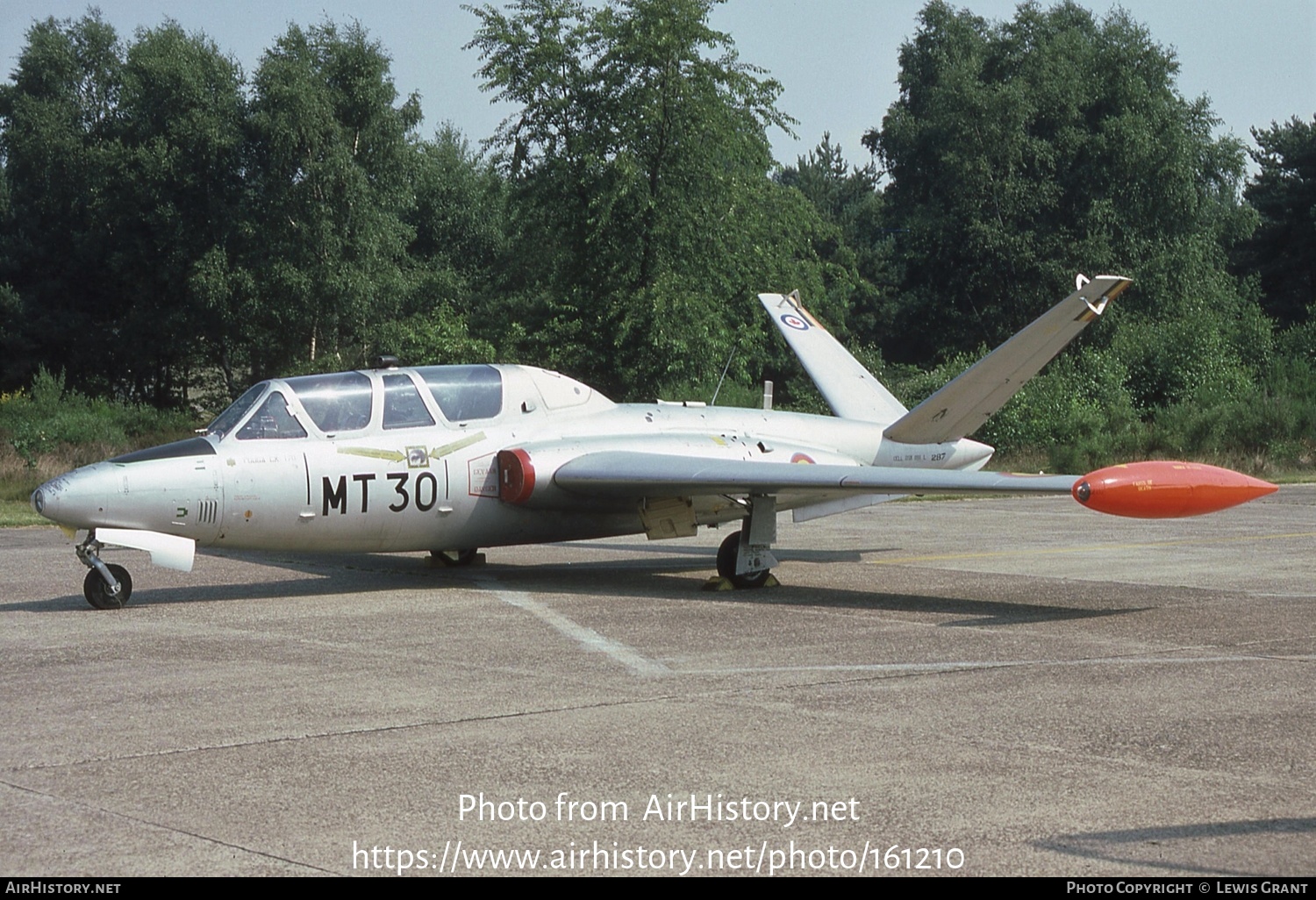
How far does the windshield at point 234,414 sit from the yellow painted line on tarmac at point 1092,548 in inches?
282

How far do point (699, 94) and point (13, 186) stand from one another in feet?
115

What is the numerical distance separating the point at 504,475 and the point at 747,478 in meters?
2.42

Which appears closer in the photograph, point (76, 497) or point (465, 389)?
point (76, 497)

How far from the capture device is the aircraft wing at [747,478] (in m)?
11.3

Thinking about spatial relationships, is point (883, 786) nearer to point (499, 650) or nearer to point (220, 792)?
point (220, 792)

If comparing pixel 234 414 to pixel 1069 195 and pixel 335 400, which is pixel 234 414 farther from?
pixel 1069 195

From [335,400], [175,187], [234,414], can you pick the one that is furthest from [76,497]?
[175,187]

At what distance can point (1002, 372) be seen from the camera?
48.6 feet

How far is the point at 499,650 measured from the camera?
963 cm

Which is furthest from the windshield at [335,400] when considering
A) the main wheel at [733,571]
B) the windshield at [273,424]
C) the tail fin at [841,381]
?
the tail fin at [841,381]

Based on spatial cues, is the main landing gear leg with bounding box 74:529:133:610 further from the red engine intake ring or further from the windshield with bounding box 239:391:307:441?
the red engine intake ring

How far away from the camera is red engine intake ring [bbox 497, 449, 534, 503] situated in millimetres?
12906

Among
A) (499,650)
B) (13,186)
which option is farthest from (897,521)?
(13,186)

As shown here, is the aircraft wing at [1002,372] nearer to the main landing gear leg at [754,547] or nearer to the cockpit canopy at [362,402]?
the main landing gear leg at [754,547]
